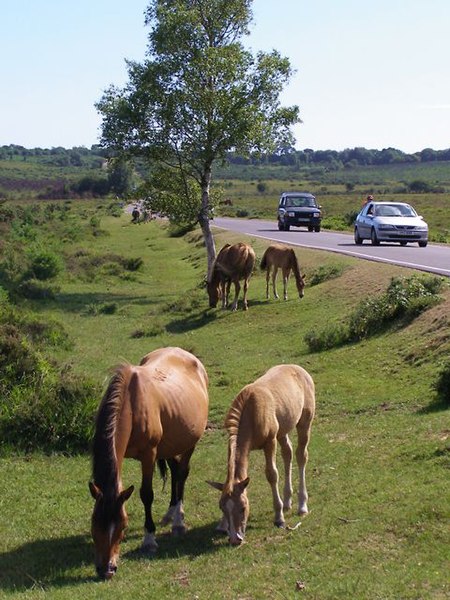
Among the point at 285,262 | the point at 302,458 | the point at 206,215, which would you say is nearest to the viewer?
the point at 302,458

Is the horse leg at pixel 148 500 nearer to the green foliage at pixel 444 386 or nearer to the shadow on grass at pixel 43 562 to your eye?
the shadow on grass at pixel 43 562

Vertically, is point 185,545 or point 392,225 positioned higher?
point 392,225

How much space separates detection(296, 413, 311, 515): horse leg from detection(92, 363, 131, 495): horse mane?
7.71 feet

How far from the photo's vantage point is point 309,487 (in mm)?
10039

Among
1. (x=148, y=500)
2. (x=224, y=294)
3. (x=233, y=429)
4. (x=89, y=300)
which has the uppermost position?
(x=233, y=429)

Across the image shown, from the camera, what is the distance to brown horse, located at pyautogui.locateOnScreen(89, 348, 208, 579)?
739 cm

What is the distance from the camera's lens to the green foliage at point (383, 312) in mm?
18125

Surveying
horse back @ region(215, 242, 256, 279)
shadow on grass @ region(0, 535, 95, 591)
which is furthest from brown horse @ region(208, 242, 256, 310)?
shadow on grass @ region(0, 535, 95, 591)

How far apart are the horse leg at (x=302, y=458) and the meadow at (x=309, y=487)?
143 mm

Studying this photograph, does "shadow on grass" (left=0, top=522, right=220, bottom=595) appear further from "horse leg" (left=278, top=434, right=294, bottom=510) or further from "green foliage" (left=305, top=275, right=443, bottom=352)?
"green foliage" (left=305, top=275, right=443, bottom=352)

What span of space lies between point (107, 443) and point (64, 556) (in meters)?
1.53

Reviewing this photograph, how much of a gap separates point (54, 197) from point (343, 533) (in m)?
115

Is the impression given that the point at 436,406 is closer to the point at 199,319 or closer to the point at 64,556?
the point at 64,556

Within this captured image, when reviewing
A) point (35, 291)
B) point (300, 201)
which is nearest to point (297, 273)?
point (35, 291)
